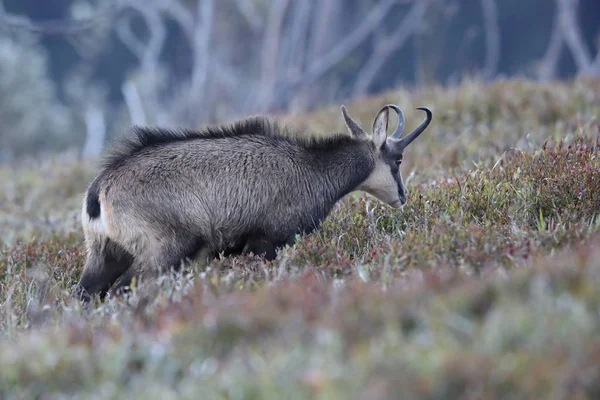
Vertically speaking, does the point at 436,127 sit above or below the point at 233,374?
below

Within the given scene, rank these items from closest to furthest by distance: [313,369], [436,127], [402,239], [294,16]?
[313,369] → [402,239] → [436,127] → [294,16]

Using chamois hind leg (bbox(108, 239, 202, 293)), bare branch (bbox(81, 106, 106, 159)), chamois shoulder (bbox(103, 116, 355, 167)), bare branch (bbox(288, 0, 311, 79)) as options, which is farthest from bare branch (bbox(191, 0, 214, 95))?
chamois hind leg (bbox(108, 239, 202, 293))

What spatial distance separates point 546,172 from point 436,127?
5512 millimetres

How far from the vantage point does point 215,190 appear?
246 inches

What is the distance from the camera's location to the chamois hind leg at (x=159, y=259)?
5871mm

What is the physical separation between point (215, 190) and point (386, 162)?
1664 millimetres

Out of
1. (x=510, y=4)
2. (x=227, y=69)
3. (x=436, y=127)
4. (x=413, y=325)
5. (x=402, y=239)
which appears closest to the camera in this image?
(x=413, y=325)

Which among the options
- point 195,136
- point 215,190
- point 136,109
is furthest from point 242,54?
point 215,190

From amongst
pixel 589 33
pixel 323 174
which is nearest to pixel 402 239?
pixel 323 174

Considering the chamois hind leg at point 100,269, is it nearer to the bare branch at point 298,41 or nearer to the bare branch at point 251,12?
the bare branch at point 298,41

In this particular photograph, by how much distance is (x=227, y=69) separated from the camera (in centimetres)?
3103

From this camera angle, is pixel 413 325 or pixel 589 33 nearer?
pixel 413 325

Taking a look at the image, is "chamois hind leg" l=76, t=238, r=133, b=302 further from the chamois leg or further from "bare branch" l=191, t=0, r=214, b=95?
"bare branch" l=191, t=0, r=214, b=95

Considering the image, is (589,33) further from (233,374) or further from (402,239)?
(233,374)
